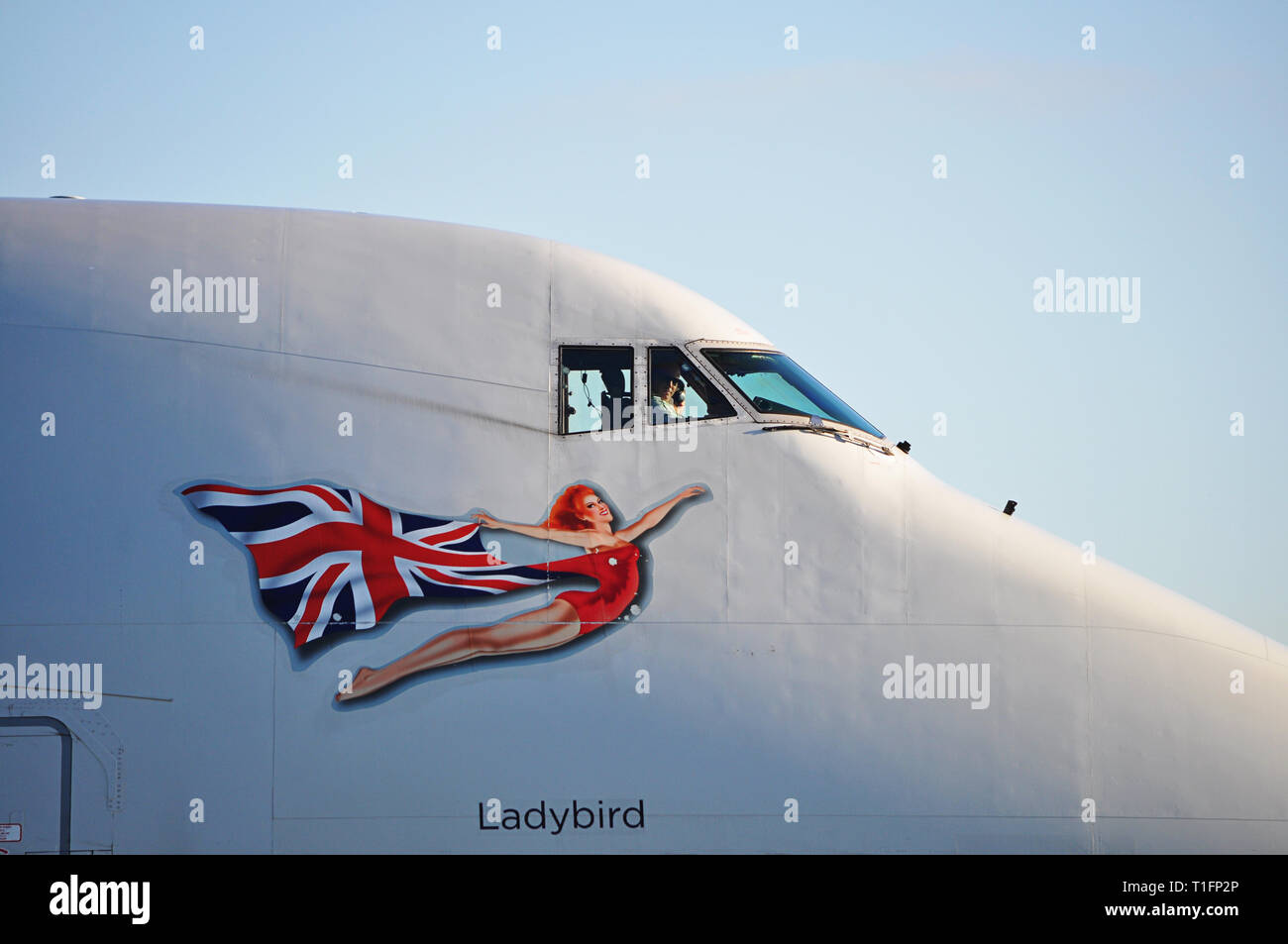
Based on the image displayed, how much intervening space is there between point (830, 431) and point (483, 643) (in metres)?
3.13

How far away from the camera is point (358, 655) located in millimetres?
9711

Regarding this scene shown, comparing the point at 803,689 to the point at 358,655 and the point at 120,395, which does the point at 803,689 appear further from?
the point at 120,395

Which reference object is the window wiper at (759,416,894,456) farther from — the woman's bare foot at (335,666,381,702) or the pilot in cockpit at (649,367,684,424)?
the woman's bare foot at (335,666,381,702)

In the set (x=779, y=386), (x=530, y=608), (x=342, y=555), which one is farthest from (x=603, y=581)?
(x=779, y=386)

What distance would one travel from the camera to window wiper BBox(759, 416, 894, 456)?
402 inches

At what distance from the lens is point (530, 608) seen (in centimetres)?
977

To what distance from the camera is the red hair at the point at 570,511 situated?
32.5 feet

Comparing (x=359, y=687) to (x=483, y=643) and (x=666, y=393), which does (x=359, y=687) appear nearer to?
(x=483, y=643)
